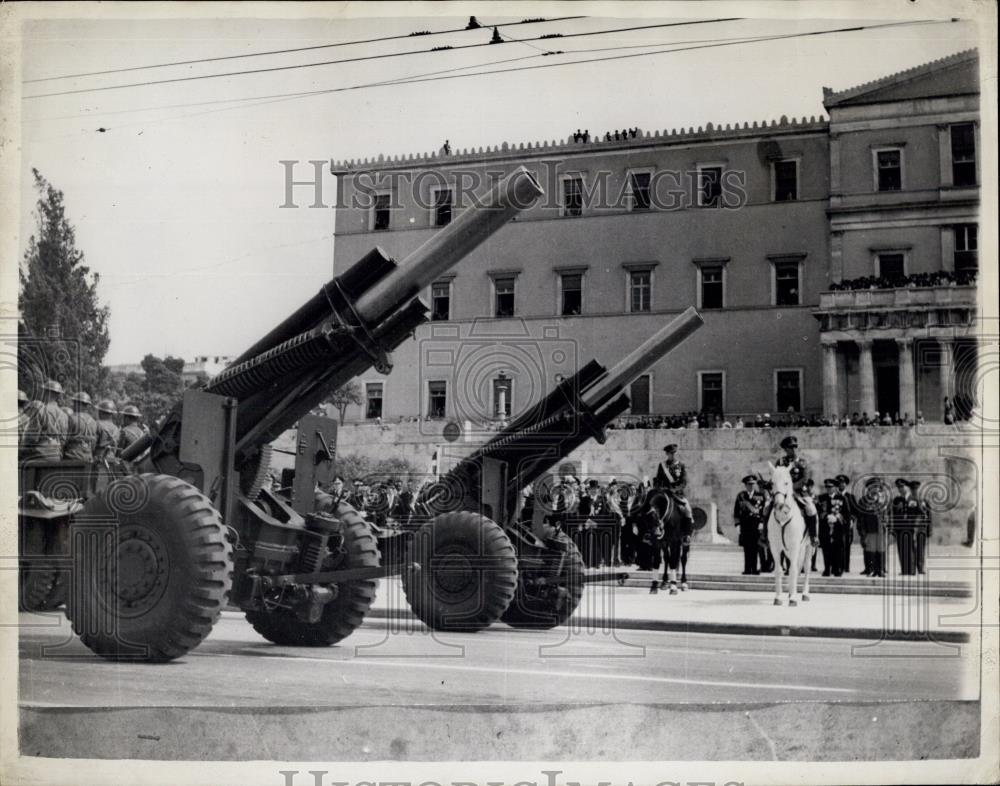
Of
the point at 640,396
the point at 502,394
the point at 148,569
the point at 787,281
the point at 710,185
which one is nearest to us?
the point at 148,569

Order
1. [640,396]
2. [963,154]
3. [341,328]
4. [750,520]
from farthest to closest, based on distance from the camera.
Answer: [750,520] < [640,396] < [963,154] < [341,328]

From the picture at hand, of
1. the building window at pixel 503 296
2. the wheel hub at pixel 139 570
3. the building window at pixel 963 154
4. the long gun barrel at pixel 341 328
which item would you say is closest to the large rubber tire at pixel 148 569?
the wheel hub at pixel 139 570

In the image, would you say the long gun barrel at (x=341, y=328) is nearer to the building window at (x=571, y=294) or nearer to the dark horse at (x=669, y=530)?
the building window at (x=571, y=294)

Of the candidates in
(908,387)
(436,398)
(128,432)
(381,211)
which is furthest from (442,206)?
(908,387)

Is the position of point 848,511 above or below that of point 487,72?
below

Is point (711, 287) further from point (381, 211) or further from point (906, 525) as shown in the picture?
point (381, 211)

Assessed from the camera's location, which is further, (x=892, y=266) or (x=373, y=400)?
(x=373, y=400)

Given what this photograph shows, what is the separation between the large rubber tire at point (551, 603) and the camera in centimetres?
989

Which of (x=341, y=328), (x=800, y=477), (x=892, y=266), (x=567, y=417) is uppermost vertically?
(x=892, y=266)

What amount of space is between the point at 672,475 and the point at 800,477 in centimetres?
111

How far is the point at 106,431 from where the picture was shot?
9109 millimetres

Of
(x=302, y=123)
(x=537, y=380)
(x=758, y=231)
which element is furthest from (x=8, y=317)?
(x=758, y=231)

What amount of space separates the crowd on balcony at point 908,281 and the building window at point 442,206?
3147 millimetres

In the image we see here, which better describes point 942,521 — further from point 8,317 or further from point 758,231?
point 8,317
